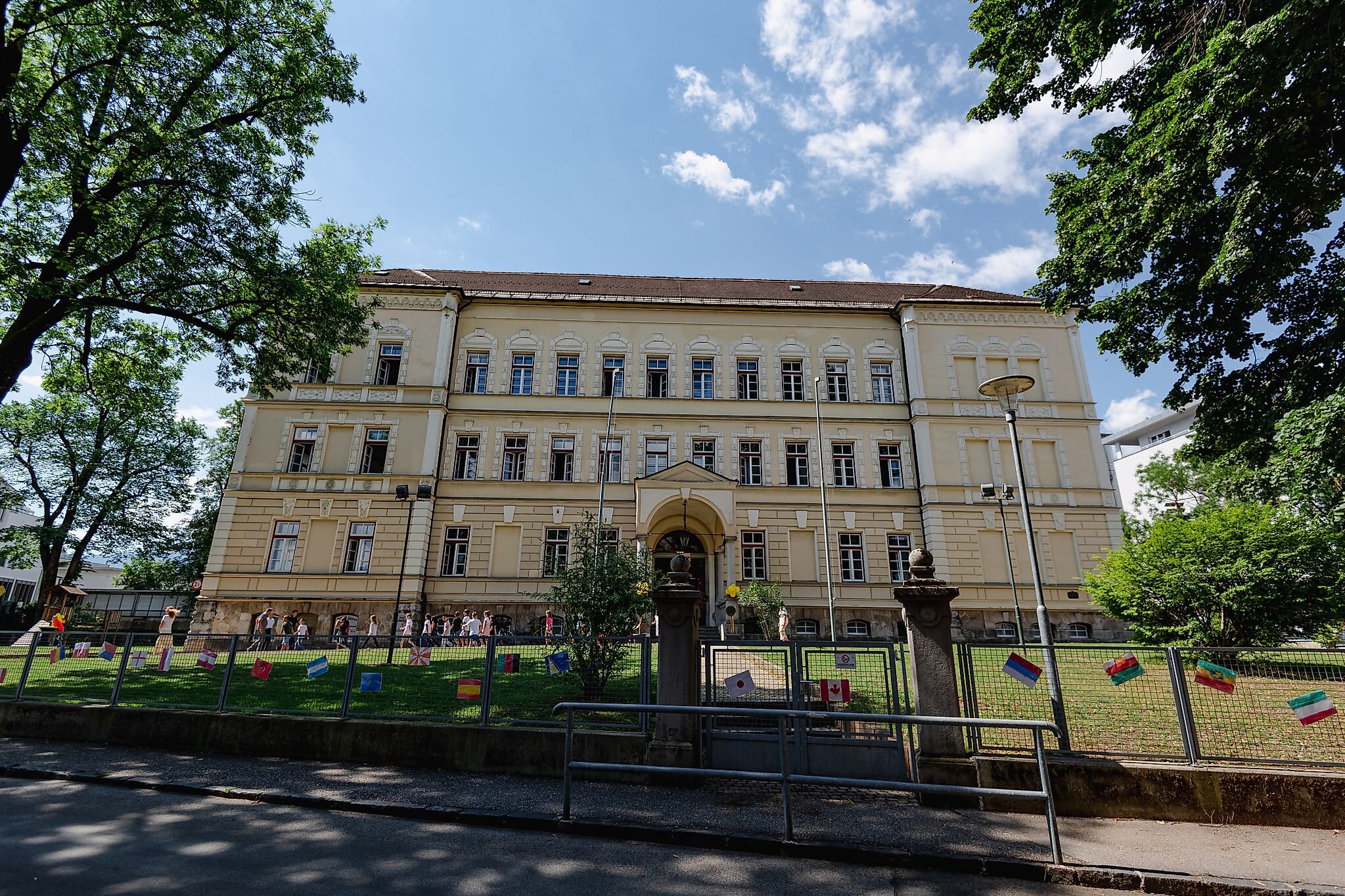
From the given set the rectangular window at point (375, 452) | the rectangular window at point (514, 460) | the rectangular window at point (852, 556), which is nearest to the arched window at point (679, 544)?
the rectangular window at point (852, 556)

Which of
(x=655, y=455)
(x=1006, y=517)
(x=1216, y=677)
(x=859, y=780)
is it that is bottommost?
(x=859, y=780)

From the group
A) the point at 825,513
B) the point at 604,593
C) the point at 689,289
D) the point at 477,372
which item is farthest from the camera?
the point at 689,289

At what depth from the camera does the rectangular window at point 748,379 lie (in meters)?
27.4

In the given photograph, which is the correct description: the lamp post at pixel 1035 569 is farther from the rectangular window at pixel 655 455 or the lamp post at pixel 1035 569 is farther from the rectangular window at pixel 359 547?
the rectangular window at pixel 359 547

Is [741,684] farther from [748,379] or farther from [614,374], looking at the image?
[748,379]

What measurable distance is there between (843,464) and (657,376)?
884 cm

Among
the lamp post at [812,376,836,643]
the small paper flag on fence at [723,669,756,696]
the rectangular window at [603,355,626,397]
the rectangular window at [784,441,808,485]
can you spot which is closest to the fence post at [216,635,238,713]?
the small paper flag on fence at [723,669,756,696]

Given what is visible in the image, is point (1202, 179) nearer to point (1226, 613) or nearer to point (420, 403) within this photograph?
point (1226, 613)

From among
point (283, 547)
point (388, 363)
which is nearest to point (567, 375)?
point (388, 363)

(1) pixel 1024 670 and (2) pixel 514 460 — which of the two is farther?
(2) pixel 514 460

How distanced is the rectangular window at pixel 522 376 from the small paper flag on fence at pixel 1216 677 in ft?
77.6

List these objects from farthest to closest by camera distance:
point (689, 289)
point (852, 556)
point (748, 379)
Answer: point (689, 289) → point (748, 379) → point (852, 556)

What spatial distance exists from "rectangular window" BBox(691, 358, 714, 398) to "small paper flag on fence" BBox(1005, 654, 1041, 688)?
20701 mm

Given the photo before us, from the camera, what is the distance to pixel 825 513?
886 inches
